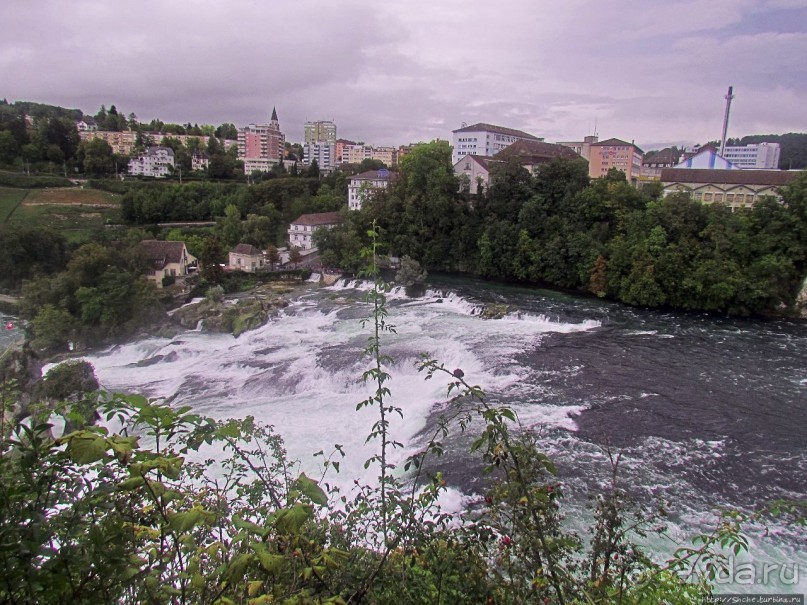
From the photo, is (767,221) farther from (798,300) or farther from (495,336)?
(495,336)

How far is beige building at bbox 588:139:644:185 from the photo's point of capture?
42844 millimetres

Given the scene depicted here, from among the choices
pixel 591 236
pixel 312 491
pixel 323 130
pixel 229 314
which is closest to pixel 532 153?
pixel 591 236

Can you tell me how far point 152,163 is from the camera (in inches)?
2143

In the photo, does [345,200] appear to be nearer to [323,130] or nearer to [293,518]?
[293,518]

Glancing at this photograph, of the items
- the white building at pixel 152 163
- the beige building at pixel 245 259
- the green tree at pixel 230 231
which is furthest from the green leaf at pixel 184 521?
the white building at pixel 152 163

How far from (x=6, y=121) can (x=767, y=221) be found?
60513 millimetres

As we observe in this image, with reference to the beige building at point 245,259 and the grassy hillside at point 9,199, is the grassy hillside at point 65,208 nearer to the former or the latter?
Result: the grassy hillside at point 9,199

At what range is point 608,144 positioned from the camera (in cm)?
4388

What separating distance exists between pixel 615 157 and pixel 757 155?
3699 centimetres

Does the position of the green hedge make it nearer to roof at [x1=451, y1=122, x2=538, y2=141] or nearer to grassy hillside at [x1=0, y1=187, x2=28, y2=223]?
grassy hillside at [x1=0, y1=187, x2=28, y2=223]

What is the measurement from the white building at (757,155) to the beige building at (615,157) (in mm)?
23099

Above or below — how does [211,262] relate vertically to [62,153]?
below

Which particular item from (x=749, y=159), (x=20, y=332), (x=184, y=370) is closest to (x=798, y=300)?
(x=184, y=370)

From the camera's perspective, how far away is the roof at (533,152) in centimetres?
3888
